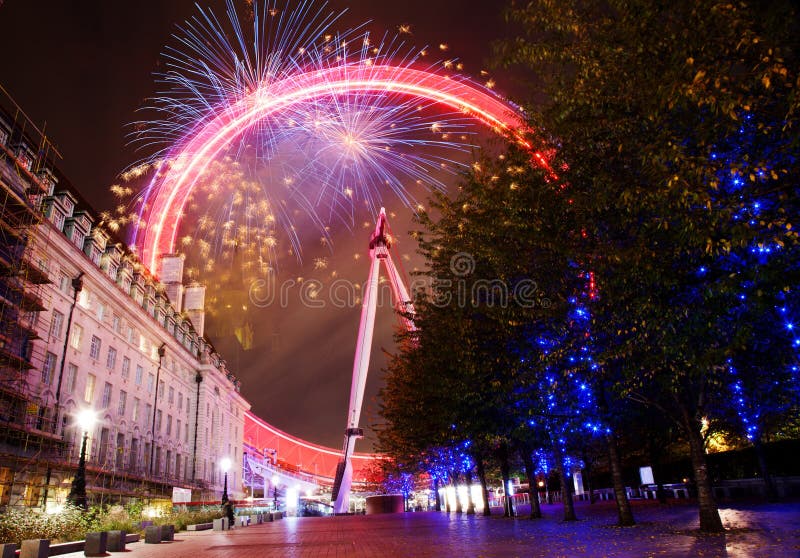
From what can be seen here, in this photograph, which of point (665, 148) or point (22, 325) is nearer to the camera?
point (665, 148)

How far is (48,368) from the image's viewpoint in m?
38.8

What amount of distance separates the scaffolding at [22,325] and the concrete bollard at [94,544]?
18.9m

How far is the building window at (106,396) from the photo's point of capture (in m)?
48.1

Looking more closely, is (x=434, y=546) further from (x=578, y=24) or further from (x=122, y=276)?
(x=122, y=276)

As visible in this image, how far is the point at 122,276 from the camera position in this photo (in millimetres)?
53375

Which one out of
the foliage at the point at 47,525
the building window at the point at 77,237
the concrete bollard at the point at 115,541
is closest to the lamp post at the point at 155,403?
the building window at the point at 77,237

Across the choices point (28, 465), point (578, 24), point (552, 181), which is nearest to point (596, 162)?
point (552, 181)

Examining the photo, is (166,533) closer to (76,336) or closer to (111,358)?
(76,336)

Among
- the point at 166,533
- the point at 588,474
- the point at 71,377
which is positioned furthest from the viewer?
the point at 588,474

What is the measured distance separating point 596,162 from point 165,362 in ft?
205

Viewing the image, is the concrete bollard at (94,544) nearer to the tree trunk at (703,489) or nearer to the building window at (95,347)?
the tree trunk at (703,489)

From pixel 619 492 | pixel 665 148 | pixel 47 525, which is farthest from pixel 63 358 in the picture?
pixel 665 148

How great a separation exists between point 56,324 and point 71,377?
15.1 feet

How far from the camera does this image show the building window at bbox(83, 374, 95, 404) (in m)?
44.7
